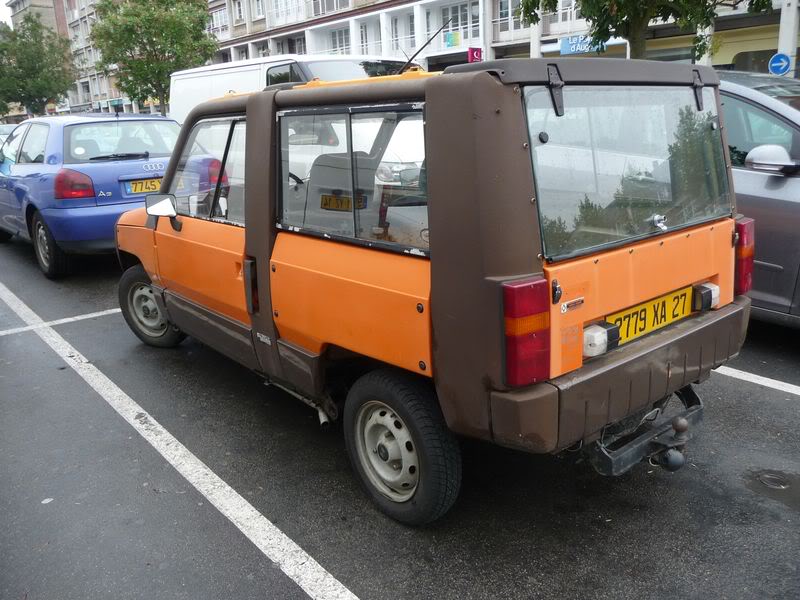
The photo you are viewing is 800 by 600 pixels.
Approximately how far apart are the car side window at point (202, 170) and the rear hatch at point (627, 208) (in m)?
1.93

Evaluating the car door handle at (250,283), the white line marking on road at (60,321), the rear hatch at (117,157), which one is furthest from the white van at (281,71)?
the car door handle at (250,283)

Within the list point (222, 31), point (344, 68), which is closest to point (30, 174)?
point (344, 68)

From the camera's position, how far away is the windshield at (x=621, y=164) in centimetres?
243

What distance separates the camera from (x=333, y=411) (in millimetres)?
3451

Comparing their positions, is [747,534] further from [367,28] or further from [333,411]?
[367,28]

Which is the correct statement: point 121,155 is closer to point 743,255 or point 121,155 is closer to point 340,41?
point 743,255

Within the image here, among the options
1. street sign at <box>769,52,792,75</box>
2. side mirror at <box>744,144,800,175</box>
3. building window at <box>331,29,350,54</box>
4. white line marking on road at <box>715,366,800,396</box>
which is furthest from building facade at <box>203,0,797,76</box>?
white line marking on road at <box>715,366,800,396</box>

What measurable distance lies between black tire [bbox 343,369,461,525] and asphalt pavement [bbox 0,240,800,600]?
132 millimetres

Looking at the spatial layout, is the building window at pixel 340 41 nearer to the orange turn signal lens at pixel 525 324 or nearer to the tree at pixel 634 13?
the tree at pixel 634 13

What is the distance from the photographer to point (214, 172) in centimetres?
388

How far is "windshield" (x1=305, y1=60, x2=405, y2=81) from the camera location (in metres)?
10.5

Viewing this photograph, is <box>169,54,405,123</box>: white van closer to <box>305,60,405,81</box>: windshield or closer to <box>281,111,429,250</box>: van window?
<box>305,60,405,81</box>: windshield

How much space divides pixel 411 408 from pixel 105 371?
307 centimetres

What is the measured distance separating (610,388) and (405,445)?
87 cm
